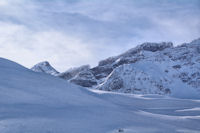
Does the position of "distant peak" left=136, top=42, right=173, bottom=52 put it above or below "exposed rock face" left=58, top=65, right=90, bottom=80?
above

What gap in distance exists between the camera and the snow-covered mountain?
130 ft

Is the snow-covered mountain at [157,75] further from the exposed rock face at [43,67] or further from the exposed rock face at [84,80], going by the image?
the exposed rock face at [43,67]

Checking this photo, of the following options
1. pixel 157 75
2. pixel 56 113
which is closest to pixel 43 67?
pixel 157 75

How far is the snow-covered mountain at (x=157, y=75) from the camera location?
39.5m

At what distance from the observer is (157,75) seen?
44.0m

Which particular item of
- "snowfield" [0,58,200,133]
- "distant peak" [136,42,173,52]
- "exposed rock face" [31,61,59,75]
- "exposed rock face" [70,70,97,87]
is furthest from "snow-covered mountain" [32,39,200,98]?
"exposed rock face" [31,61,59,75]

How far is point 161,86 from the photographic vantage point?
4075 cm

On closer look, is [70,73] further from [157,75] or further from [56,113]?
[56,113]

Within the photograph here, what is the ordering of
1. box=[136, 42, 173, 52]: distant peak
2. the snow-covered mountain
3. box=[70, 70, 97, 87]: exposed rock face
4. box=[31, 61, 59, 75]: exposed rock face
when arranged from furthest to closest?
1. box=[31, 61, 59, 75]: exposed rock face
2. box=[136, 42, 173, 52]: distant peak
3. box=[70, 70, 97, 87]: exposed rock face
4. the snow-covered mountain

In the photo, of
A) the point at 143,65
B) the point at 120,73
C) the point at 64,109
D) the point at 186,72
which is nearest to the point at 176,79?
the point at 186,72

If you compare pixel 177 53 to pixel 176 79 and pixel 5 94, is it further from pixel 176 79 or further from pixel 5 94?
pixel 5 94

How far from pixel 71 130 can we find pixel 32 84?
2906 mm

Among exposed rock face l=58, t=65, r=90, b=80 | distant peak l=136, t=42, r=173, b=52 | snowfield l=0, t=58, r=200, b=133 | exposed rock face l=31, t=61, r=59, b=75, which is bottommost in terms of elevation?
snowfield l=0, t=58, r=200, b=133

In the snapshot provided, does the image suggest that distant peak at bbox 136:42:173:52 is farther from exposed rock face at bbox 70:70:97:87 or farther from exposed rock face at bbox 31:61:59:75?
exposed rock face at bbox 31:61:59:75
